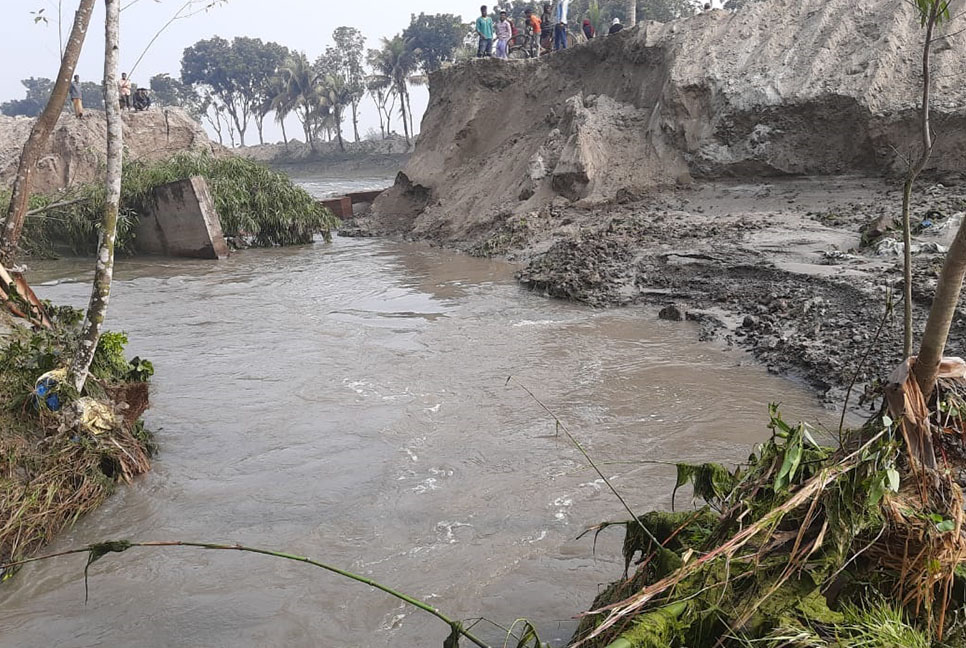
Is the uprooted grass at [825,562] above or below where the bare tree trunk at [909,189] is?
below

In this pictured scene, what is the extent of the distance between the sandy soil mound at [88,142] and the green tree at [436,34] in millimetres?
27801

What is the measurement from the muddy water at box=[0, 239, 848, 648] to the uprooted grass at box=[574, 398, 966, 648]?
0.79 meters

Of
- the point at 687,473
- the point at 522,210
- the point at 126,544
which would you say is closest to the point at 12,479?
the point at 126,544

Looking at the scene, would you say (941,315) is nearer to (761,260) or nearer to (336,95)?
(761,260)

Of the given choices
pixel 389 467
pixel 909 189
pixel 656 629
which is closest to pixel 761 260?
pixel 389 467

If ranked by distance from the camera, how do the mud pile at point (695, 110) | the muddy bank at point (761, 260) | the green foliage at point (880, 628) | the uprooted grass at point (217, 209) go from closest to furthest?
the green foliage at point (880, 628), the muddy bank at point (761, 260), the mud pile at point (695, 110), the uprooted grass at point (217, 209)

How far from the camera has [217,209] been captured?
56.0 ft

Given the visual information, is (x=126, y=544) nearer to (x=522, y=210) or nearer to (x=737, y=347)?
(x=737, y=347)

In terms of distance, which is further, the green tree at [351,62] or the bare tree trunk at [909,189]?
the green tree at [351,62]

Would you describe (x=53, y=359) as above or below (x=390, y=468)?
above

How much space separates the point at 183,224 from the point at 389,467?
13028 mm

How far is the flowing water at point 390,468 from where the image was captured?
360 cm

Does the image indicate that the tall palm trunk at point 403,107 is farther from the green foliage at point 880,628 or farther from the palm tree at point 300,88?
the green foliage at point 880,628

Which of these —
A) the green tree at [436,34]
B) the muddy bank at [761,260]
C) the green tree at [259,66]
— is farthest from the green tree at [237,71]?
the muddy bank at [761,260]
